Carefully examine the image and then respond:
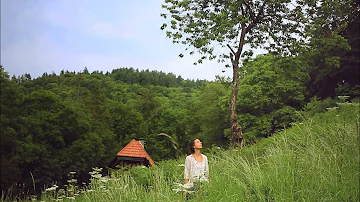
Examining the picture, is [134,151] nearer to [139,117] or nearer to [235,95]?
[235,95]

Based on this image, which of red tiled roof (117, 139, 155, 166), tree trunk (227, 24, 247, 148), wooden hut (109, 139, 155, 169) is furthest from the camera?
red tiled roof (117, 139, 155, 166)

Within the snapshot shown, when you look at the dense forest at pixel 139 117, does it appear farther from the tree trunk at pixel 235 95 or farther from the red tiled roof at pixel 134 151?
the red tiled roof at pixel 134 151

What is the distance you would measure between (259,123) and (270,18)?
17.6m

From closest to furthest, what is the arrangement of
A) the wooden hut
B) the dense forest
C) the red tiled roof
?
the dense forest, the wooden hut, the red tiled roof

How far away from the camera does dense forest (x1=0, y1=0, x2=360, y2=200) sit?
25.0 m

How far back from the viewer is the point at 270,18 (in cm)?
1769

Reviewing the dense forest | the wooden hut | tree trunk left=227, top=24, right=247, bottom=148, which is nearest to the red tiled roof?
the wooden hut

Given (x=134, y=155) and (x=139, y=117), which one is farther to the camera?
(x=139, y=117)

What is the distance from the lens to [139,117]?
178 feet

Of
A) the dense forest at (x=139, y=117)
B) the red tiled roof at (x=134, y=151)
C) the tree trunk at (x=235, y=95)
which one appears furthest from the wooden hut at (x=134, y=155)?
the tree trunk at (x=235, y=95)

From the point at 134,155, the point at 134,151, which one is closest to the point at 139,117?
the point at 134,151

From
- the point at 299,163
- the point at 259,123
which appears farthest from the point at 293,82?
the point at 299,163

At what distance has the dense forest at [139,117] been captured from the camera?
81.9ft

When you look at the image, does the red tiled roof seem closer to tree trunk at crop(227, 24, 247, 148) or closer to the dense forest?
the dense forest
